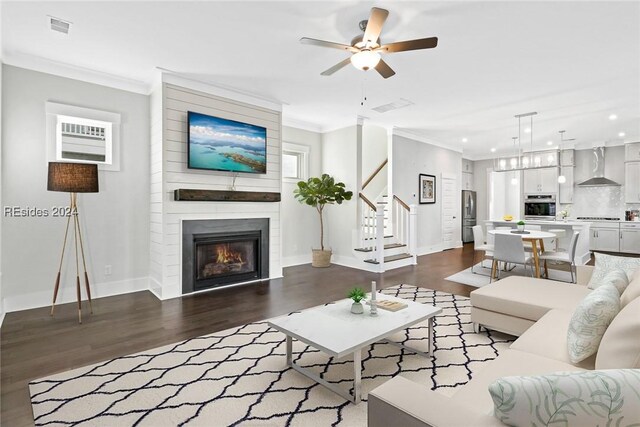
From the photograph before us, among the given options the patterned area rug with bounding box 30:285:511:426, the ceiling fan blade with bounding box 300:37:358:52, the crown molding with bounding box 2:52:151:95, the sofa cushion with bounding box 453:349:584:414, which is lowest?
the patterned area rug with bounding box 30:285:511:426

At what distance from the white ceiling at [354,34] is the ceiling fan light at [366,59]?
1.20ft

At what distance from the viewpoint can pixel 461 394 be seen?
4.73 feet

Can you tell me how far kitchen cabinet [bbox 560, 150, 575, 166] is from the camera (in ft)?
28.7

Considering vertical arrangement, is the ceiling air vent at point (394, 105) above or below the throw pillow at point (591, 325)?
above

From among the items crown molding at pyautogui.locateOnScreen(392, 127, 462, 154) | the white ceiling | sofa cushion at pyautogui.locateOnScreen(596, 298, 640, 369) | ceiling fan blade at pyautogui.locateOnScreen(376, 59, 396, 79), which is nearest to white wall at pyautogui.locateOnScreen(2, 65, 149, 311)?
the white ceiling

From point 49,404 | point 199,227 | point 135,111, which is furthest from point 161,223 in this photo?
point 49,404

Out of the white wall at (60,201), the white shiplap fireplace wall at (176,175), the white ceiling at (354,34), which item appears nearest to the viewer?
the white ceiling at (354,34)

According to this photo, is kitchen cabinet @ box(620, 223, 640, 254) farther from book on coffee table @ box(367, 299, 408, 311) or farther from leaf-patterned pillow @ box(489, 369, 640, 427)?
A: leaf-patterned pillow @ box(489, 369, 640, 427)

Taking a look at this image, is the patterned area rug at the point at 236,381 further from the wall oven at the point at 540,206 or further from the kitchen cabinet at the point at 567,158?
the kitchen cabinet at the point at 567,158

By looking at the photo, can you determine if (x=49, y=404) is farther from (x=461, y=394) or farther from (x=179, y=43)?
(x=179, y=43)

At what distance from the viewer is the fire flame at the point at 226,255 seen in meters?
4.81

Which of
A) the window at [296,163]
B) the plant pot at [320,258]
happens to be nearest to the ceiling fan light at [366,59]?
the window at [296,163]

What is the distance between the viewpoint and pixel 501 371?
1.60 metres

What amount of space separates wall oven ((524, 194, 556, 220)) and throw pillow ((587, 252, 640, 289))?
23.3 feet
